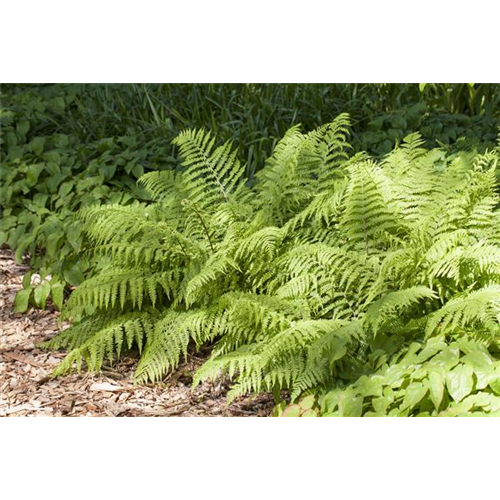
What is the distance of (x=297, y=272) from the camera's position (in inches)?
137

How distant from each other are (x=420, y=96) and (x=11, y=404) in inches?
163

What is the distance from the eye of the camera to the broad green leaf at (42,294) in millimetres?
4316

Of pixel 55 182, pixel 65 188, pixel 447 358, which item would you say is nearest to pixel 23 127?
pixel 55 182

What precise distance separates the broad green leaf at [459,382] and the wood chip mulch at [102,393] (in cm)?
93

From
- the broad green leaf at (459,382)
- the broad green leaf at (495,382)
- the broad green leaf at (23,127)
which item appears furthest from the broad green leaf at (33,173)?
the broad green leaf at (495,382)

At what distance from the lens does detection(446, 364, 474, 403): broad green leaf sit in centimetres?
277

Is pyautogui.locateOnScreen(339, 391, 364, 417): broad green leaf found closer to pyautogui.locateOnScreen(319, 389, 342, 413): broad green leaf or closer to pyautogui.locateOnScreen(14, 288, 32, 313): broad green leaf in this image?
pyautogui.locateOnScreen(319, 389, 342, 413): broad green leaf

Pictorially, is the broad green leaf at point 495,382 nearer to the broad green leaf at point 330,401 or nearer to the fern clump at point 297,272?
the fern clump at point 297,272

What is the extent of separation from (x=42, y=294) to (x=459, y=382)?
2.47 m

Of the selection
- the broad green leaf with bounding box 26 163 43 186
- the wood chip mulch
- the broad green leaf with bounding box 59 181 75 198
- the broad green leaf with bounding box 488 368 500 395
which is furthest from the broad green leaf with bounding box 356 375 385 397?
the broad green leaf with bounding box 26 163 43 186

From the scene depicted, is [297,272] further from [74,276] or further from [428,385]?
[74,276]

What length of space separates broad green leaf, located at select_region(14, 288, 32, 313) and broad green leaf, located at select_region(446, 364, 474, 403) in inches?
99.0

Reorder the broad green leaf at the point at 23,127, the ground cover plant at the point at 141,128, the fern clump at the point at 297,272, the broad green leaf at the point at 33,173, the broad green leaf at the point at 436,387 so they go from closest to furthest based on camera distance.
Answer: the broad green leaf at the point at 436,387, the fern clump at the point at 297,272, the ground cover plant at the point at 141,128, the broad green leaf at the point at 33,173, the broad green leaf at the point at 23,127

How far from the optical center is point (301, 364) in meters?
3.23
